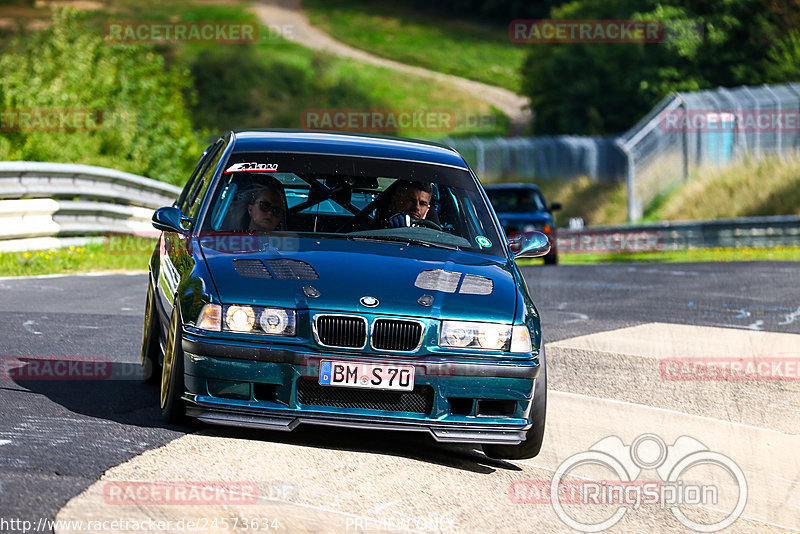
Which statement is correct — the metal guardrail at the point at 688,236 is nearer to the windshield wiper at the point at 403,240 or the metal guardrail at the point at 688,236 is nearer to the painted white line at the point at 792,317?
the painted white line at the point at 792,317

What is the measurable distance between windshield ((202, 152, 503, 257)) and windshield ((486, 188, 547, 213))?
627 inches

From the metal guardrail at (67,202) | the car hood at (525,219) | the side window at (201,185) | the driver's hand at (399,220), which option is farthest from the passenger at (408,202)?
the car hood at (525,219)

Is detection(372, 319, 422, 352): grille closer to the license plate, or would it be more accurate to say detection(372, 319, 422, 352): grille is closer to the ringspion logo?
the license plate

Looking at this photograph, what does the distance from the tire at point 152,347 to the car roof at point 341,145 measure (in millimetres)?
1089

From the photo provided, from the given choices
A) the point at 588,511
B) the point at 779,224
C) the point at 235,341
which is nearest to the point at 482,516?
the point at 588,511

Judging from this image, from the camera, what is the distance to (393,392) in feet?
19.6

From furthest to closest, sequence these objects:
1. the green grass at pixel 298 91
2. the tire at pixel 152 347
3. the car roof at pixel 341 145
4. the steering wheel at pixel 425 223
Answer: the green grass at pixel 298 91, the tire at pixel 152 347, the car roof at pixel 341 145, the steering wheel at pixel 425 223

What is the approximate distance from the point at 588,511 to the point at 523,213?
17.7m

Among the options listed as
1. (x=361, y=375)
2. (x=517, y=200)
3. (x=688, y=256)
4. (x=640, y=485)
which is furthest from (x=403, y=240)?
(x=688, y=256)

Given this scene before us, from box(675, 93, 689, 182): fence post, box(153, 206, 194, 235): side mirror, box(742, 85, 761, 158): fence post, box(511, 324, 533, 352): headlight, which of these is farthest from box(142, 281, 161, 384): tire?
box(675, 93, 689, 182): fence post

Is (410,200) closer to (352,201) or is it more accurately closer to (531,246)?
(352,201)

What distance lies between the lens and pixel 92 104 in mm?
25375

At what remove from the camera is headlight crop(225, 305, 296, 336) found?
597cm

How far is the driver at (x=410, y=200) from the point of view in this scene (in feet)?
24.3
